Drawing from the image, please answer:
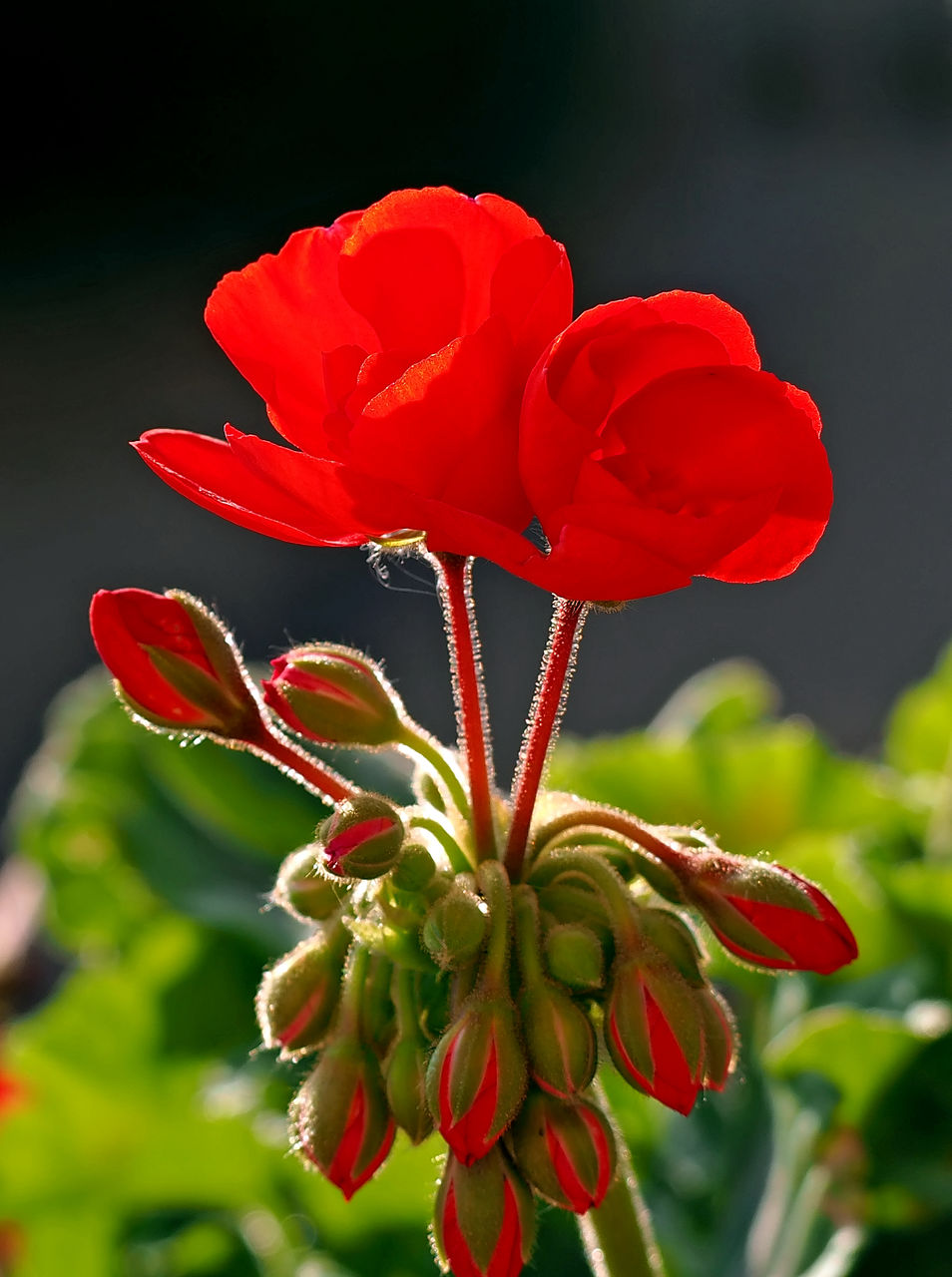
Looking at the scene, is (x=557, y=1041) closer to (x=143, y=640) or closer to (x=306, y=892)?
(x=306, y=892)

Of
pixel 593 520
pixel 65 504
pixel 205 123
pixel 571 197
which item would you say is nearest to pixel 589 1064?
pixel 593 520

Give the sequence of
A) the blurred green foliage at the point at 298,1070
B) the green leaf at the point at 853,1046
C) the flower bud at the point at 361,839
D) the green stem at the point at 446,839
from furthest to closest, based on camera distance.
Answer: the blurred green foliage at the point at 298,1070
the green leaf at the point at 853,1046
the green stem at the point at 446,839
the flower bud at the point at 361,839

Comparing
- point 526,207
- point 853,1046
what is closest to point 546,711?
point 853,1046

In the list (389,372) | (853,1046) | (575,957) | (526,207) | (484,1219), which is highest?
(526,207)

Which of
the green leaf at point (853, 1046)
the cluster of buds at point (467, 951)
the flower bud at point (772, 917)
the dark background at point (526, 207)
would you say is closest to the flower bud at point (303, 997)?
the cluster of buds at point (467, 951)

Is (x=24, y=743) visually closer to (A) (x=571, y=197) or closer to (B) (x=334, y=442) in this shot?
(A) (x=571, y=197)

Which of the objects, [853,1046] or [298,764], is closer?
[298,764]

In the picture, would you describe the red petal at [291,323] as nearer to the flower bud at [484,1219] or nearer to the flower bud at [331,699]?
the flower bud at [331,699]
